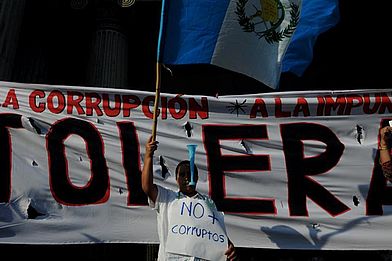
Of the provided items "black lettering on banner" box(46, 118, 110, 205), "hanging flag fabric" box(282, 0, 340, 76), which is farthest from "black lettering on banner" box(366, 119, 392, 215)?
"black lettering on banner" box(46, 118, 110, 205)

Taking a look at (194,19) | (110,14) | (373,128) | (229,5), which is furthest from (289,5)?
(110,14)

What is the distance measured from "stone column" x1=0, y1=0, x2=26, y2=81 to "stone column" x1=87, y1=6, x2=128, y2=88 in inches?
52.6

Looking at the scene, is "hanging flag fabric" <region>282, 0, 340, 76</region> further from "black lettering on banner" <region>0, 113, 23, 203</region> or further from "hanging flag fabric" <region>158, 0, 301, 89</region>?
"black lettering on banner" <region>0, 113, 23, 203</region>

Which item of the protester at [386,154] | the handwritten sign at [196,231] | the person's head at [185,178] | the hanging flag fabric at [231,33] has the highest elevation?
the hanging flag fabric at [231,33]

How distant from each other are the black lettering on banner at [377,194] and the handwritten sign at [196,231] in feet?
7.73

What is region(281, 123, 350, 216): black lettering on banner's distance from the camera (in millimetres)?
5684

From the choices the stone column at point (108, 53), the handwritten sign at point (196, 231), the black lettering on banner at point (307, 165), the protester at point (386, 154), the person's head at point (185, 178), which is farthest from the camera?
the stone column at point (108, 53)

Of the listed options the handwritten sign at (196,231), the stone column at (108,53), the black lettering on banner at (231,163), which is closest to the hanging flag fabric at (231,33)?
the black lettering on banner at (231,163)

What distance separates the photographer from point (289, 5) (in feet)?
17.6

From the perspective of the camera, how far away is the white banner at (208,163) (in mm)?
5418

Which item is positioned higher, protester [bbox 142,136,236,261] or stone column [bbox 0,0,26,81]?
stone column [bbox 0,0,26,81]

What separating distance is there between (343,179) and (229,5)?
2367mm

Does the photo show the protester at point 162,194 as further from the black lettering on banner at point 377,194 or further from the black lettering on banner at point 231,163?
the black lettering on banner at point 377,194

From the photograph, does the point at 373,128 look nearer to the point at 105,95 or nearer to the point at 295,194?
the point at 295,194
